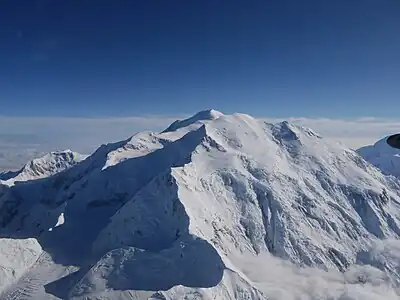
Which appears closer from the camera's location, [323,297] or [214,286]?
[214,286]

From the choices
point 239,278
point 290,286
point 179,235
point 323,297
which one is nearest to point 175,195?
point 179,235

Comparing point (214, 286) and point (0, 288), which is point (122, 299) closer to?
point (214, 286)

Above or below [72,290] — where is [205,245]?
above

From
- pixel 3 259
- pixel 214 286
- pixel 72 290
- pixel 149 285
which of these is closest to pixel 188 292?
pixel 214 286

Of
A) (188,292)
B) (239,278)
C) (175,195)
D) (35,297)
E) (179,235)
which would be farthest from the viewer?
(175,195)

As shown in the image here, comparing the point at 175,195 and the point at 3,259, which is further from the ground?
the point at 175,195

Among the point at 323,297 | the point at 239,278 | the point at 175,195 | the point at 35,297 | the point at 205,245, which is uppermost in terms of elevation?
the point at 175,195

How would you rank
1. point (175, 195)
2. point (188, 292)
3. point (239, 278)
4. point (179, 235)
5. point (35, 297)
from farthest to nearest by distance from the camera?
1. point (175, 195)
2. point (179, 235)
3. point (35, 297)
4. point (239, 278)
5. point (188, 292)

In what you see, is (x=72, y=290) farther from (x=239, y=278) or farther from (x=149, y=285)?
(x=239, y=278)

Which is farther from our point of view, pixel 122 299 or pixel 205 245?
pixel 205 245
